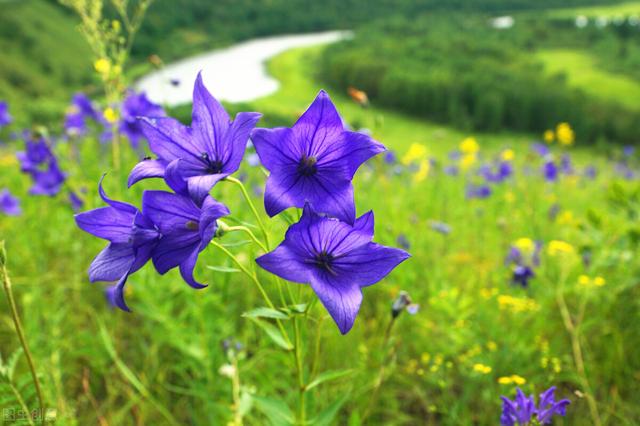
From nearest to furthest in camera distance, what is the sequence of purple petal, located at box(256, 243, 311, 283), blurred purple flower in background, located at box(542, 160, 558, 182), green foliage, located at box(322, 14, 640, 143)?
purple petal, located at box(256, 243, 311, 283)
blurred purple flower in background, located at box(542, 160, 558, 182)
green foliage, located at box(322, 14, 640, 143)

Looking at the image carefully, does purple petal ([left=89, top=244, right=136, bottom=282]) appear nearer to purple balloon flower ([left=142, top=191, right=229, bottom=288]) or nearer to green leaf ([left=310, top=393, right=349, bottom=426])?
purple balloon flower ([left=142, top=191, right=229, bottom=288])

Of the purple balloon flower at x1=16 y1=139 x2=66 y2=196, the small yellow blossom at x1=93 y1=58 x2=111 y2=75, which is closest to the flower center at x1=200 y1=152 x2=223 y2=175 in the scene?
the small yellow blossom at x1=93 y1=58 x2=111 y2=75

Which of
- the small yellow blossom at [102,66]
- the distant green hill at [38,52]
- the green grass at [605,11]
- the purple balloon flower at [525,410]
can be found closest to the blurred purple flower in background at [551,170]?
the purple balloon flower at [525,410]

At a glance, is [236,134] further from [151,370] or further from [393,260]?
[151,370]

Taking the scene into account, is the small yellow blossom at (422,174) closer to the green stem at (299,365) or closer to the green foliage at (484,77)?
the green stem at (299,365)

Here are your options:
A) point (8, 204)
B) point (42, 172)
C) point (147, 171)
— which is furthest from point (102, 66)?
point (147, 171)

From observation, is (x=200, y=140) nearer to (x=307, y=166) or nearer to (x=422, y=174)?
(x=307, y=166)
